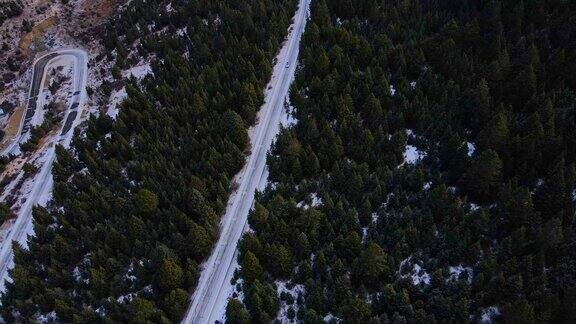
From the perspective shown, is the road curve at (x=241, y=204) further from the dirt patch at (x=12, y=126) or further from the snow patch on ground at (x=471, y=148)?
the dirt patch at (x=12, y=126)

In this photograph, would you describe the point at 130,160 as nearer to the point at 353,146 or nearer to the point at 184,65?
the point at 184,65

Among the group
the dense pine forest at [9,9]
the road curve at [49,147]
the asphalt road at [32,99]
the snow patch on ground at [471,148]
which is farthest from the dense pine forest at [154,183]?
the dense pine forest at [9,9]

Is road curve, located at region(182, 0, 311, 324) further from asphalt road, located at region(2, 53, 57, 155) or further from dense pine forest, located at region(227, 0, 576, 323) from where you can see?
asphalt road, located at region(2, 53, 57, 155)

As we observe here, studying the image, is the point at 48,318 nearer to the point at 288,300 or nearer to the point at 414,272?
the point at 288,300

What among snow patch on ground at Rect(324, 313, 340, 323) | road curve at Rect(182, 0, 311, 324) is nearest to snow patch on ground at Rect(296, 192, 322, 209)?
road curve at Rect(182, 0, 311, 324)

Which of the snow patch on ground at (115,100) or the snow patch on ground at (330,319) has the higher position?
the snow patch on ground at (115,100)

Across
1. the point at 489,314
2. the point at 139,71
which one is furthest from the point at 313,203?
the point at 139,71
